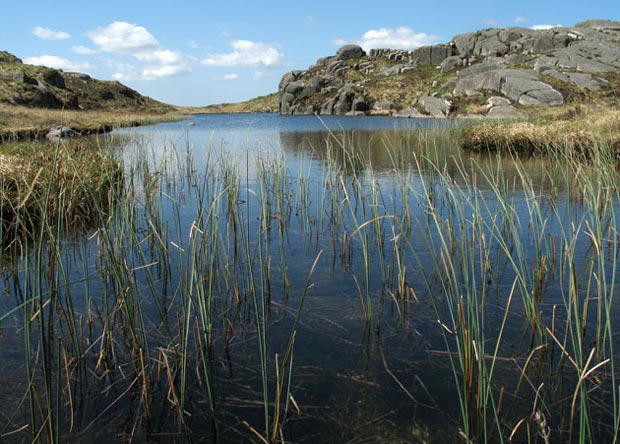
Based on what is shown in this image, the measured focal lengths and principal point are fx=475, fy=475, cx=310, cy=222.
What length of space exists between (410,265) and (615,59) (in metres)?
57.0

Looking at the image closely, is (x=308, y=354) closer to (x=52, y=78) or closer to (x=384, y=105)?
(x=384, y=105)

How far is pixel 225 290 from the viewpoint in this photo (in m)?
4.80

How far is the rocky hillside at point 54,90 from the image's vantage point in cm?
4175

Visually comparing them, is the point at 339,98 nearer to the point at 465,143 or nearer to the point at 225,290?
the point at 465,143

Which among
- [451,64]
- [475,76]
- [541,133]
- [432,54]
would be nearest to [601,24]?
[451,64]

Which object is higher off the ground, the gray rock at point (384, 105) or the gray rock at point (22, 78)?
the gray rock at point (22, 78)

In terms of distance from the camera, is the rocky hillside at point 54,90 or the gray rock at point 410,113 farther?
the gray rock at point 410,113

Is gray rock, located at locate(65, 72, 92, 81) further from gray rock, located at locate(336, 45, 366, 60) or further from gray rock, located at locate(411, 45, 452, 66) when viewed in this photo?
gray rock, located at locate(411, 45, 452, 66)

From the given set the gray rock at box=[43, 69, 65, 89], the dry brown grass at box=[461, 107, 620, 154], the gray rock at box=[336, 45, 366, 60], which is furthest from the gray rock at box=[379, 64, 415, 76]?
the dry brown grass at box=[461, 107, 620, 154]

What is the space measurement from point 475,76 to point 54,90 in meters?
44.7

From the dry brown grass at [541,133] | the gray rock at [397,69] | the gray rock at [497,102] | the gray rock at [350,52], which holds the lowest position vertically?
the dry brown grass at [541,133]

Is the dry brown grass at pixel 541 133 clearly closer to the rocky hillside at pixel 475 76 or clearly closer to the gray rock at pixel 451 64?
the rocky hillside at pixel 475 76

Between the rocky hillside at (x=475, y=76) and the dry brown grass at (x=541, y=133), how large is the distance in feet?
44.4

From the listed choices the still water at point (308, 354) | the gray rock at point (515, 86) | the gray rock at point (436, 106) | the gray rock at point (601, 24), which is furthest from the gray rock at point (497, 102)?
the still water at point (308, 354)
